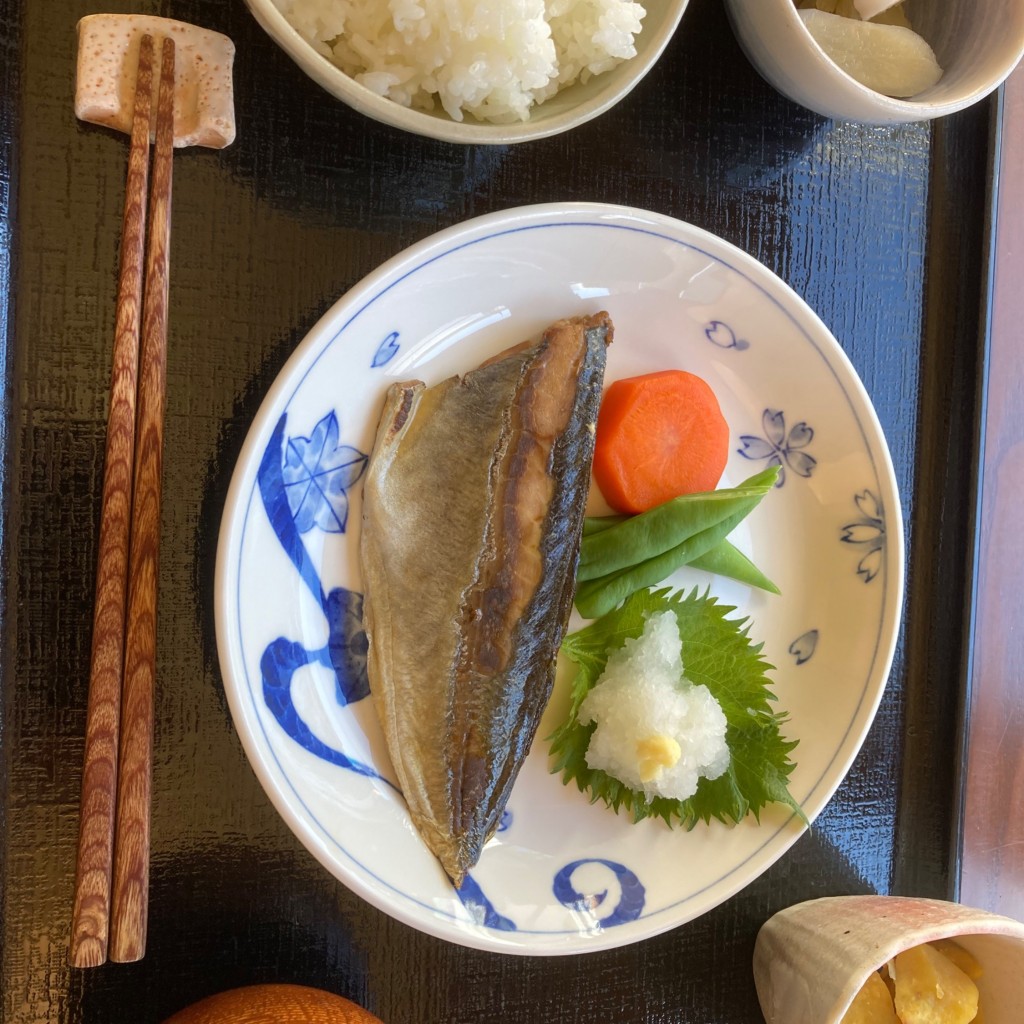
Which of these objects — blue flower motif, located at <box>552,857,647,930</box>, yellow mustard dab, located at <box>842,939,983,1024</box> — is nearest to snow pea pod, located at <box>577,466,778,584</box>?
blue flower motif, located at <box>552,857,647,930</box>

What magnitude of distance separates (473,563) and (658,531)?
41cm

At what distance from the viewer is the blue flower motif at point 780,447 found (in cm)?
194

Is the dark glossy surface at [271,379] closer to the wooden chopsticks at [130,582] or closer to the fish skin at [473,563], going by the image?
the wooden chopsticks at [130,582]

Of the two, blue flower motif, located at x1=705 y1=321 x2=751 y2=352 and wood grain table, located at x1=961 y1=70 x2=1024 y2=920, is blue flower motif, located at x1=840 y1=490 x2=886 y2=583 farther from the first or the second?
blue flower motif, located at x1=705 y1=321 x2=751 y2=352

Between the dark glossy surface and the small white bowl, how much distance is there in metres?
0.12

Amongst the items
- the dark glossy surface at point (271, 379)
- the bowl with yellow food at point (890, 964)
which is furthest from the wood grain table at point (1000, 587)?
the bowl with yellow food at point (890, 964)

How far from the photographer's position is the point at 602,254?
5.69ft

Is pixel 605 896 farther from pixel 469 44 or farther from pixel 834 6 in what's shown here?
pixel 834 6

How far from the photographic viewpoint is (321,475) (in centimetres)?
163

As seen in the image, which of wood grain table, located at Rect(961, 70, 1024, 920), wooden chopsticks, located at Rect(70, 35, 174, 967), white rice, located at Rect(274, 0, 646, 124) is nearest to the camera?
white rice, located at Rect(274, 0, 646, 124)

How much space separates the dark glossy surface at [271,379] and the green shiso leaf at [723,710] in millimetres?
292

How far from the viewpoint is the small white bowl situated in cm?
164

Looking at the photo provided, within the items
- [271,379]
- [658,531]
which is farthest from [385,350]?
[658,531]

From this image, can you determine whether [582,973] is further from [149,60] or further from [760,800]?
[149,60]
